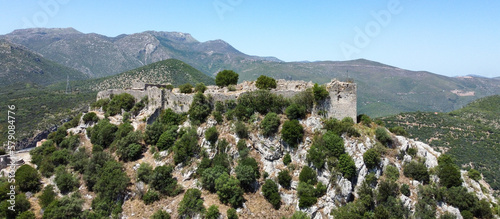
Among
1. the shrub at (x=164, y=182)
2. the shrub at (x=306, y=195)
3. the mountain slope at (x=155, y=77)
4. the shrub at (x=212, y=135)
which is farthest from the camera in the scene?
the mountain slope at (x=155, y=77)

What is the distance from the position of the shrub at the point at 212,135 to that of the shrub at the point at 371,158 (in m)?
13.4

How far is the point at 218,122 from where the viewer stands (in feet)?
101

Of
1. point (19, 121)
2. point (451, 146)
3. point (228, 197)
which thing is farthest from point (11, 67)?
point (451, 146)

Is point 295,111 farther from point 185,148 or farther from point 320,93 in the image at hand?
point 185,148

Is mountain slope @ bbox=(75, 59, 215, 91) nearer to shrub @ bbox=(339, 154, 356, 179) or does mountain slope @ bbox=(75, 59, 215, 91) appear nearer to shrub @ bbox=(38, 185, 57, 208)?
shrub @ bbox=(38, 185, 57, 208)

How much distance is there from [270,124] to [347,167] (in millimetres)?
7611

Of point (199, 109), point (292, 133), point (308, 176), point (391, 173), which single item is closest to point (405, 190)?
point (391, 173)

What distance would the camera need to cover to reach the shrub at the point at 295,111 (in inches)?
1118

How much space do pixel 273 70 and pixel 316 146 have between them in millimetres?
168491

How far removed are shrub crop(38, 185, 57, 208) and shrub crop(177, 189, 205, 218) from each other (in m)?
12.4

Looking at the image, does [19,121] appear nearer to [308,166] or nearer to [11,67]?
[308,166]

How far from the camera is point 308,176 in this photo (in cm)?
2462

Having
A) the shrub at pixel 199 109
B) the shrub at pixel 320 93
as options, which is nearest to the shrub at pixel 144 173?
the shrub at pixel 199 109

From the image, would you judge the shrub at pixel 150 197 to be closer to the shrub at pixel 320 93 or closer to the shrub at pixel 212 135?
the shrub at pixel 212 135
